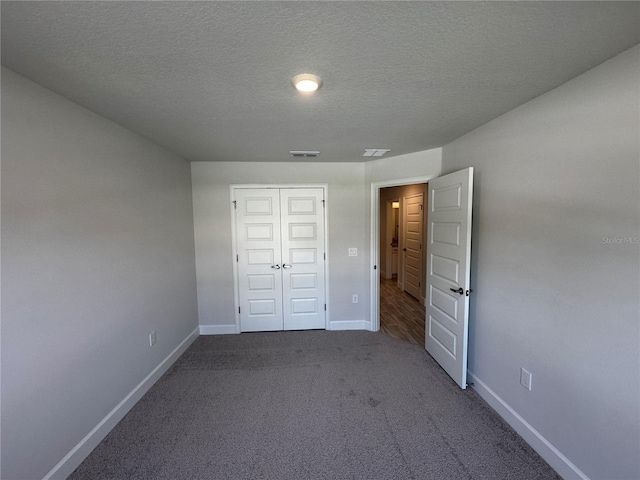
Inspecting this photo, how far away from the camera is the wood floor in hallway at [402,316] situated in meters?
3.40

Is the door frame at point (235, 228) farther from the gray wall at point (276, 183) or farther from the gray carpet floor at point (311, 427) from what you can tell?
the gray carpet floor at point (311, 427)

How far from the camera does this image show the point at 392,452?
5.49 feet

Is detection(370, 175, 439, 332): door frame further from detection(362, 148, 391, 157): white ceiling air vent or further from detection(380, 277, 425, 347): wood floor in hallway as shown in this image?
detection(362, 148, 391, 157): white ceiling air vent

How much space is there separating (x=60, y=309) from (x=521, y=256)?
→ 3.06 metres

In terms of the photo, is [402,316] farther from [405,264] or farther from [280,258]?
[280,258]

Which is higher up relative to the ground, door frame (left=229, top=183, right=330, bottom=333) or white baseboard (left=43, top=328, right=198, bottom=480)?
door frame (left=229, top=183, right=330, bottom=333)

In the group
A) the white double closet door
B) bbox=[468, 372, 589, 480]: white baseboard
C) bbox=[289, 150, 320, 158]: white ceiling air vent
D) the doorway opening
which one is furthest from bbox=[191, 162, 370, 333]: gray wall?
bbox=[468, 372, 589, 480]: white baseboard

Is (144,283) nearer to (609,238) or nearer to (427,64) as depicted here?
(427,64)

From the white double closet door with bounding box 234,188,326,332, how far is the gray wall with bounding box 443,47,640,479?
2050 mm

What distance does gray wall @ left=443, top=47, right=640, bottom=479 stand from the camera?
4.00 feet

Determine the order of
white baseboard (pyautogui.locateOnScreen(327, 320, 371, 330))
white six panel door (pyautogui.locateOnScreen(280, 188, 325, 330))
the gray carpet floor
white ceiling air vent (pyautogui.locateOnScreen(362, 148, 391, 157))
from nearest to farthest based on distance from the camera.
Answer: the gray carpet floor < white ceiling air vent (pyautogui.locateOnScreen(362, 148, 391, 157)) < white six panel door (pyautogui.locateOnScreen(280, 188, 325, 330)) < white baseboard (pyautogui.locateOnScreen(327, 320, 371, 330))

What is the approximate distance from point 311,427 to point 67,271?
1.97 metres

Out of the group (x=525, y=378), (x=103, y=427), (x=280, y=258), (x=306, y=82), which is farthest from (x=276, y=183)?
(x=525, y=378)

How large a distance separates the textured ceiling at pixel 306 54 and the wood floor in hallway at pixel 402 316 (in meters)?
2.67
